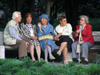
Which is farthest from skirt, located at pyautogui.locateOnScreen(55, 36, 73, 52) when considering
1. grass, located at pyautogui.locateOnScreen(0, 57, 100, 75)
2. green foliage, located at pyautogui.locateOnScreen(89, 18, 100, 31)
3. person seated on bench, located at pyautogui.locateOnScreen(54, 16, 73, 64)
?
green foliage, located at pyautogui.locateOnScreen(89, 18, 100, 31)

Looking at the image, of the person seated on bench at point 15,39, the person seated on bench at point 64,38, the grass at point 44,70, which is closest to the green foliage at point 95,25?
the person seated on bench at point 64,38

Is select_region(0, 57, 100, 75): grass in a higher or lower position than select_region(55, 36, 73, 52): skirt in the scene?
lower

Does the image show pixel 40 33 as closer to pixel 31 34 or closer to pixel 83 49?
pixel 31 34

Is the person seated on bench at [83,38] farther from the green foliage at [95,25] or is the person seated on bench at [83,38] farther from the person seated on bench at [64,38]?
the green foliage at [95,25]

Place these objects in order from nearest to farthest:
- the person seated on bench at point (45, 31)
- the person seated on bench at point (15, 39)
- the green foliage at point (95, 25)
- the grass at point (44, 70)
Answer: the grass at point (44, 70), the person seated on bench at point (15, 39), the person seated on bench at point (45, 31), the green foliage at point (95, 25)

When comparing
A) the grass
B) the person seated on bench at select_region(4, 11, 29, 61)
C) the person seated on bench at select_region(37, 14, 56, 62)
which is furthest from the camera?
the person seated on bench at select_region(37, 14, 56, 62)

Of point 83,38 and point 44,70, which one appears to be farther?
point 83,38

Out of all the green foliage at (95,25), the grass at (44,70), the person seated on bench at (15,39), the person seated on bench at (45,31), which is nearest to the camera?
the grass at (44,70)

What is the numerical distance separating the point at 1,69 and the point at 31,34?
A: 342 centimetres

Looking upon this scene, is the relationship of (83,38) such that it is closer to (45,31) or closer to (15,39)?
(45,31)

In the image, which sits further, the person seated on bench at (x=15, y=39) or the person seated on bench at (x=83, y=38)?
the person seated on bench at (x=83, y=38)

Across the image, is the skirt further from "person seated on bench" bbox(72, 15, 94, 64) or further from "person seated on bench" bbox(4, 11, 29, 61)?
"person seated on bench" bbox(4, 11, 29, 61)

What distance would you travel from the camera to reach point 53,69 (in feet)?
16.4

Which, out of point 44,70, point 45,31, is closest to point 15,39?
point 45,31
